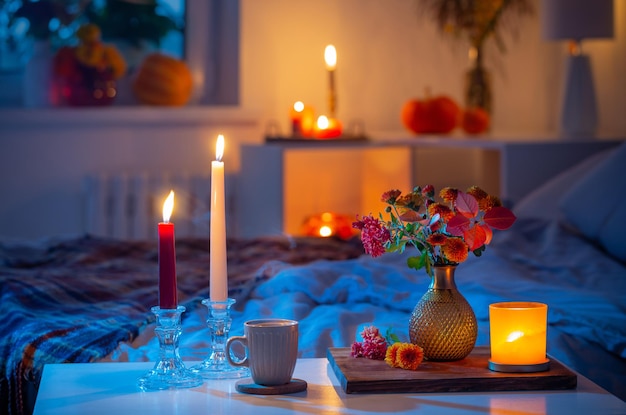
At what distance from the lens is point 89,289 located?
157 centimetres

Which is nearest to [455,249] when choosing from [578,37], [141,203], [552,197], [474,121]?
[552,197]

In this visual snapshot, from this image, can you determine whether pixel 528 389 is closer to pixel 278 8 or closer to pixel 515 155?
pixel 515 155

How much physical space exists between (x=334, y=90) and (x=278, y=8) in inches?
16.9

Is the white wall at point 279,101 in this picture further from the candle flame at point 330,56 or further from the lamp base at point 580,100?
the lamp base at point 580,100

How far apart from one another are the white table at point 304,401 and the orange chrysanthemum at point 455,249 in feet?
0.48

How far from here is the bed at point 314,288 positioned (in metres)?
1.27

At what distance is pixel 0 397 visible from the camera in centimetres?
121

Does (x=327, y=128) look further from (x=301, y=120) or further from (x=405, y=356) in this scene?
(x=405, y=356)

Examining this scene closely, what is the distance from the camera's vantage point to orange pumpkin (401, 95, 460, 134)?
3.04 metres

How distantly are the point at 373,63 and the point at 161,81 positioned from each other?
0.76 meters

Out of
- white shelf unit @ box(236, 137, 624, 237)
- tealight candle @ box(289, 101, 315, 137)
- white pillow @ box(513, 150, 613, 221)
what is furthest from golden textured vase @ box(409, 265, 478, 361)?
tealight candle @ box(289, 101, 315, 137)

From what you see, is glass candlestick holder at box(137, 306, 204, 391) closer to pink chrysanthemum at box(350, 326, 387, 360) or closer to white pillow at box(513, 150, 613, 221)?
pink chrysanthemum at box(350, 326, 387, 360)

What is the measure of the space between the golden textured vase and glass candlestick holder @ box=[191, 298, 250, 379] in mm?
192

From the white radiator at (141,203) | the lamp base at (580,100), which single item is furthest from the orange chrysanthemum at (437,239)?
the white radiator at (141,203)
